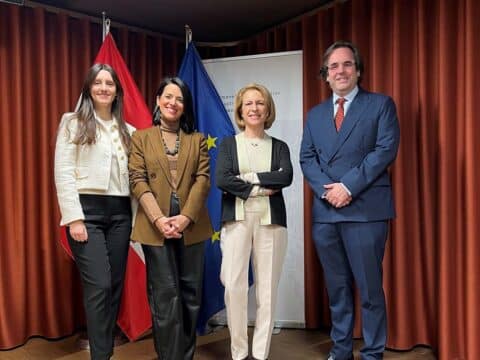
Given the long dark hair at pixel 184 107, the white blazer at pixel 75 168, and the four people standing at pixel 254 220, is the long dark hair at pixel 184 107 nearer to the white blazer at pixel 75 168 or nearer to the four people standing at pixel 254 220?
the four people standing at pixel 254 220

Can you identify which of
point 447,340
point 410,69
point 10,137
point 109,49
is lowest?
point 447,340

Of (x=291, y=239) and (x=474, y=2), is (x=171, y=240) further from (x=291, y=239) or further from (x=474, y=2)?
(x=474, y=2)

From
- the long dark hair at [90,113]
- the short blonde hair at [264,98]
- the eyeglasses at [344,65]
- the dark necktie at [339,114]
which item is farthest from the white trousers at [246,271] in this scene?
the eyeglasses at [344,65]

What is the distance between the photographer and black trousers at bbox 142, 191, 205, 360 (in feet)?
7.32

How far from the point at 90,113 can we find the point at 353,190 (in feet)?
4.21

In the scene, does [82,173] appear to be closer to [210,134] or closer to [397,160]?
[210,134]

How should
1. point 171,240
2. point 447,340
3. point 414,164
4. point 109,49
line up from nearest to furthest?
point 171,240, point 447,340, point 414,164, point 109,49

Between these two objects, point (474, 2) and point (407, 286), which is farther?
point (407, 286)

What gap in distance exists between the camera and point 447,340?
249 cm

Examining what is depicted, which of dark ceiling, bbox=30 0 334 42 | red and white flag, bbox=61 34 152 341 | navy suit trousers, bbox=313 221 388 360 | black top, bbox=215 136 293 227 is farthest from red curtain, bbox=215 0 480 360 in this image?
red and white flag, bbox=61 34 152 341

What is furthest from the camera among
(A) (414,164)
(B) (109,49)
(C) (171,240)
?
(B) (109,49)

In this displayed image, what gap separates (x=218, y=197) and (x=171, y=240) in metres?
0.86

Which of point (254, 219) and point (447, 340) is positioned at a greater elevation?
point (254, 219)

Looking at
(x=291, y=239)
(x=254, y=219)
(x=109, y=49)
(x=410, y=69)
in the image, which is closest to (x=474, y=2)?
(x=410, y=69)
